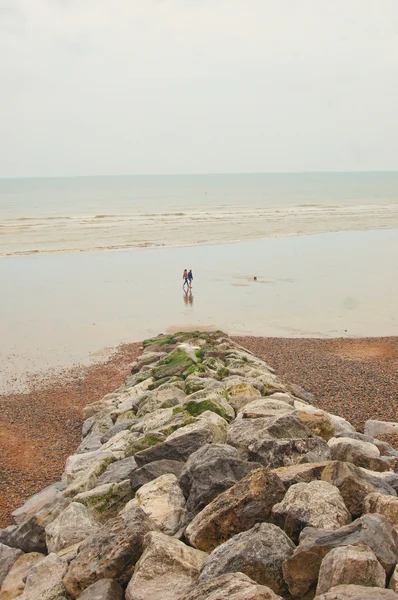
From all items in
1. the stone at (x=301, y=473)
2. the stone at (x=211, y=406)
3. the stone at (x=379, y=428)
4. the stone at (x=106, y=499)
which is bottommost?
the stone at (x=379, y=428)

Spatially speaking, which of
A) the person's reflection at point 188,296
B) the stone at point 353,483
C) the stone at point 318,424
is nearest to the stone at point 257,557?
the stone at point 353,483

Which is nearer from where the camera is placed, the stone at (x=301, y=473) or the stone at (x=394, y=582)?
the stone at (x=394, y=582)

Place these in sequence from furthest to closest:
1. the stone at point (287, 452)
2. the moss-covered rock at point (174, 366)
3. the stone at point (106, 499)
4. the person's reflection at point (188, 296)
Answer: the person's reflection at point (188, 296) < the moss-covered rock at point (174, 366) < the stone at point (106, 499) < the stone at point (287, 452)

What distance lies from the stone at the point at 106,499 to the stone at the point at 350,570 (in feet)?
13.2

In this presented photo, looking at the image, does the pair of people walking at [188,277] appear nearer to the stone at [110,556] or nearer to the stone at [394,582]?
the stone at [110,556]

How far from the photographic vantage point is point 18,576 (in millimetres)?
8039

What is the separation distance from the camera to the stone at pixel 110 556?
650cm

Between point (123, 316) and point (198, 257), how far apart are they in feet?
55.5

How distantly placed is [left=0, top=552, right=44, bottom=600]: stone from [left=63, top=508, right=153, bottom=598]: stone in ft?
3.97

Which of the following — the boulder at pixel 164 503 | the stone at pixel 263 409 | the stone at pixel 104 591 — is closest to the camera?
the stone at pixel 104 591

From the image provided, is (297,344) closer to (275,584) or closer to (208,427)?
(208,427)

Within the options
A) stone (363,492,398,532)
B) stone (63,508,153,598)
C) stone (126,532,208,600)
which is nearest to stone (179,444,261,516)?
stone (63,508,153,598)

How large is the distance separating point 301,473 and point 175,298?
22.7 m

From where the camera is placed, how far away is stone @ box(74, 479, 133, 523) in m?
8.64
